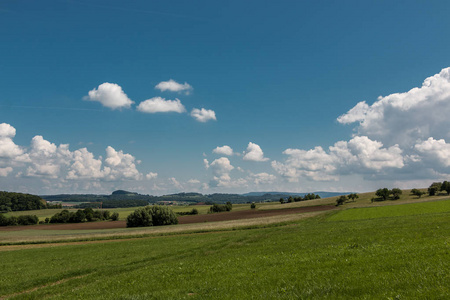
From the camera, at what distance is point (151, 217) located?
358 feet

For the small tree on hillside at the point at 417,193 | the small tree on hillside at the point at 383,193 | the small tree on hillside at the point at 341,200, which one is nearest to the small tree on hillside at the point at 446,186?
the small tree on hillside at the point at 417,193

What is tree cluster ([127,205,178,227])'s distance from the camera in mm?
108250

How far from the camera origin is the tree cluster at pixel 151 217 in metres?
108

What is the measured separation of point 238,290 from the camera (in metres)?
13.0

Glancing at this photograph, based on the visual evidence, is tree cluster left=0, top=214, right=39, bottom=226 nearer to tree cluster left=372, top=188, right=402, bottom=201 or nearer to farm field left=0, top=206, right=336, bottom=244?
farm field left=0, top=206, right=336, bottom=244

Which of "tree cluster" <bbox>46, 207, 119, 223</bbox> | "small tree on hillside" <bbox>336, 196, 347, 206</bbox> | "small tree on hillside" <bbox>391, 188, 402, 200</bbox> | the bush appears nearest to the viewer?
"small tree on hillside" <bbox>391, 188, 402, 200</bbox>

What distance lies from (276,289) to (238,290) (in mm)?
1987

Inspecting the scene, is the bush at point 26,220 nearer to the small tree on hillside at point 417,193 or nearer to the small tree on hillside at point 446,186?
the small tree on hillside at point 417,193

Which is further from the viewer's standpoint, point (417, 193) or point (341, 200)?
point (341, 200)

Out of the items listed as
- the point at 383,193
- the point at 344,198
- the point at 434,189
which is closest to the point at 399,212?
the point at 383,193

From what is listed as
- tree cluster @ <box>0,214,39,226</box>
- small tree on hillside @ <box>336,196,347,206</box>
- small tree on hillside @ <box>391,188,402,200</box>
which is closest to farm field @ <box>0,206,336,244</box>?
tree cluster @ <box>0,214,39,226</box>

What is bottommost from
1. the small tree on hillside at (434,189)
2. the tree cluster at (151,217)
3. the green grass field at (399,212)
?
the tree cluster at (151,217)

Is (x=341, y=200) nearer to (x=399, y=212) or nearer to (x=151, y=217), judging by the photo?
(x=399, y=212)

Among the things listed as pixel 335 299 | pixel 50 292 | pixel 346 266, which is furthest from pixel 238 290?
pixel 50 292
